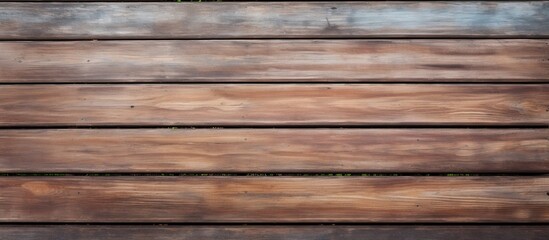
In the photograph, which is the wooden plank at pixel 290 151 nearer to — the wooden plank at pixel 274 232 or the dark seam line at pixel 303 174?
the dark seam line at pixel 303 174

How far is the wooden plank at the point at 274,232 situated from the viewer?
4.84 feet

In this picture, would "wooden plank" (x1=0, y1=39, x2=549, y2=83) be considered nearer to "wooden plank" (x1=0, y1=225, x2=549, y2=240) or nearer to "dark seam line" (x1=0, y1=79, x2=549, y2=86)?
"dark seam line" (x1=0, y1=79, x2=549, y2=86)

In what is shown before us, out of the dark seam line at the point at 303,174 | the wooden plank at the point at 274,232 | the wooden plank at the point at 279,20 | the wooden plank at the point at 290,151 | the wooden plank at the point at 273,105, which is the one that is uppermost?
the wooden plank at the point at 279,20

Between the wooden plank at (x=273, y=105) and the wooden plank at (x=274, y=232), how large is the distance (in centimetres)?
29

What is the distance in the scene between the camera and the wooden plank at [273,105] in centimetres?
152

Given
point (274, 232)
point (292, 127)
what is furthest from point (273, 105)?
point (274, 232)

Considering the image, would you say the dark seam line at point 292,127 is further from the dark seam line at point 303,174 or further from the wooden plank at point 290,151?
the dark seam line at point 303,174

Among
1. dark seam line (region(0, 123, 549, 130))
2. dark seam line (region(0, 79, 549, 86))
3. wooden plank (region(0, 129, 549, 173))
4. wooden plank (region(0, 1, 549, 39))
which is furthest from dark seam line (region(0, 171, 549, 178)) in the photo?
wooden plank (region(0, 1, 549, 39))

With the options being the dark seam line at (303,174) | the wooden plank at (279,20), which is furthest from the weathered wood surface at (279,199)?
the wooden plank at (279,20)

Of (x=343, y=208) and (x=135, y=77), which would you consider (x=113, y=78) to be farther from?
(x=343, y=208)

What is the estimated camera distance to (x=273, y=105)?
153cm

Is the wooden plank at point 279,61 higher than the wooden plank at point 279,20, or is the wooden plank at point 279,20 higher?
the wooden plank at point 279,20

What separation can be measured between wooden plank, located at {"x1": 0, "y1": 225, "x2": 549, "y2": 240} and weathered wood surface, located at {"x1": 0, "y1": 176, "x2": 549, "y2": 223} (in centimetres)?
2

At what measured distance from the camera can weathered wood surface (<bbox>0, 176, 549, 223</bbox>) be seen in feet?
4.86
